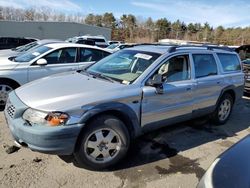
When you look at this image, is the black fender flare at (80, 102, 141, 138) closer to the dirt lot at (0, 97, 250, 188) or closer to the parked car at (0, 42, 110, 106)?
the dirt lot at (0, 97, 250, 188)

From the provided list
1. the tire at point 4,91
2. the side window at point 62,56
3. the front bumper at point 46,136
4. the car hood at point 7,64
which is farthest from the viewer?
the side window at point 62,56

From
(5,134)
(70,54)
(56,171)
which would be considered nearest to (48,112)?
(56,171)

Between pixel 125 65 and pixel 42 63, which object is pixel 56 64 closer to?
pixel 42 63

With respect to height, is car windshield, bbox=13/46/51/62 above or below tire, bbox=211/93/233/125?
above

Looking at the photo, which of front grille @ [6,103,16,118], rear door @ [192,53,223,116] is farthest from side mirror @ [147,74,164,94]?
front grille @ [6,103,16,118]

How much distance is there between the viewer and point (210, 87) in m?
5.33

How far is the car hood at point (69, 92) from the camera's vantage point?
3415mm

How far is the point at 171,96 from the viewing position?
176 inches

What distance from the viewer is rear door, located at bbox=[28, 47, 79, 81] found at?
6639mm

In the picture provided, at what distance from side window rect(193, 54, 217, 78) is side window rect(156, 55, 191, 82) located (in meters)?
0.25

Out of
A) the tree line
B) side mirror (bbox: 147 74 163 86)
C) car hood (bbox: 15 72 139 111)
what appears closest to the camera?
car hood (bbox: 15 72 139 111)

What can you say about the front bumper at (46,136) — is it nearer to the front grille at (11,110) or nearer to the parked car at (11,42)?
the front grille at (11,110)

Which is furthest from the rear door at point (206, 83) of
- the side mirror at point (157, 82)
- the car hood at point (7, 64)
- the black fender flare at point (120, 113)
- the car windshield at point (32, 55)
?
the car hood at point (7, 64)

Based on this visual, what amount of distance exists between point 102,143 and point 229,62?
3.74 metres
